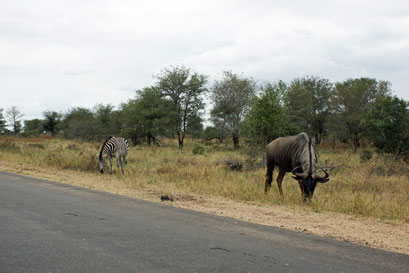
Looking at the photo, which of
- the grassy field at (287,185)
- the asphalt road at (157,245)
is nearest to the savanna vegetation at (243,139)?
the grassy field at (287,185)

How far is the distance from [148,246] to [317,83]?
2027 inches

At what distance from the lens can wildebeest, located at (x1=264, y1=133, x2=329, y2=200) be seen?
1086cm

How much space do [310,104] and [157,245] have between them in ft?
148

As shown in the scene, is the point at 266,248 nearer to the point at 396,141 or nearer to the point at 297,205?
the point at 297,205

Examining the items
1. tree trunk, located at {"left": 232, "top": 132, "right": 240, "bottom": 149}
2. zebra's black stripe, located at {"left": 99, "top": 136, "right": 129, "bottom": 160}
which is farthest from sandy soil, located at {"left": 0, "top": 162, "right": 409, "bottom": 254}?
tree trunk, located at {"left": 232, "top": 132, "right": 240, "bottom": 149}

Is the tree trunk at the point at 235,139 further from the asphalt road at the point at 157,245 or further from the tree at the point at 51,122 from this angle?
the tree at the point at 51,122

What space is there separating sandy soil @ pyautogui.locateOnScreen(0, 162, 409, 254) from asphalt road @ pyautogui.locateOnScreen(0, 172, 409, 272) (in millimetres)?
667

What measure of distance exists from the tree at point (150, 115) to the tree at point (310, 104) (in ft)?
51.6

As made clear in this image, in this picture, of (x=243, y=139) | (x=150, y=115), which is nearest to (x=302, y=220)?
(x=243, y=139)

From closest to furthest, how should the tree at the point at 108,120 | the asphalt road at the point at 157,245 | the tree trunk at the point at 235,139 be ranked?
the asphalt road at the point at 157,245
the tree trunk at the point at 235,139
the tree at the point at 108,120

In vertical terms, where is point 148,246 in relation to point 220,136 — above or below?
below

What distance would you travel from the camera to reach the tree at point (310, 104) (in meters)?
46.7

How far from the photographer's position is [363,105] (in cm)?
4681

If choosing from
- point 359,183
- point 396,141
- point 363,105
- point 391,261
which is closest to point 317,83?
point 363,105
